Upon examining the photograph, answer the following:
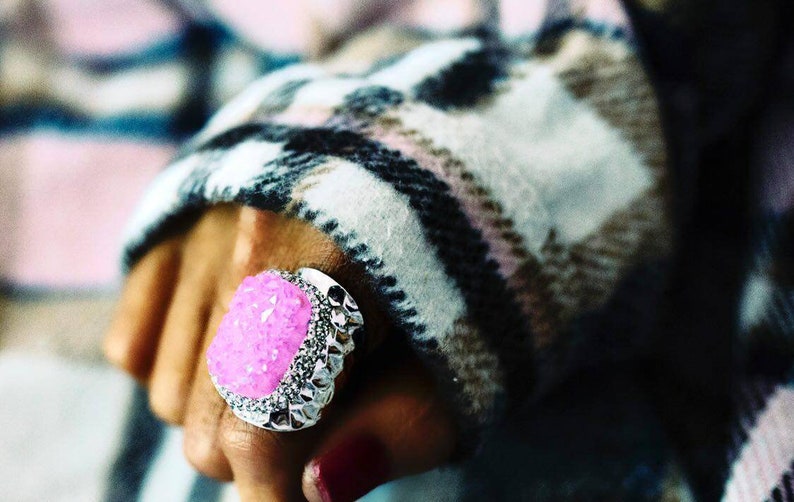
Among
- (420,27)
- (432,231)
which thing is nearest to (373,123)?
(432,231)

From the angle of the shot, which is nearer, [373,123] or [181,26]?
[373,123]

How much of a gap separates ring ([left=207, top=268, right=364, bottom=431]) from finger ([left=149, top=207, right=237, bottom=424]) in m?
0.08

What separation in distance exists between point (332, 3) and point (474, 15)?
4.3 inches

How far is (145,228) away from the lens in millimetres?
386

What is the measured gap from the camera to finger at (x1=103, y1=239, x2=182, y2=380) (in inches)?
14.9

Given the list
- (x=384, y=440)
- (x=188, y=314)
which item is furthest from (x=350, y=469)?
(x=188, y=314)

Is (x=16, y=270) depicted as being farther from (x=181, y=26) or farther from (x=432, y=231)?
(x=432, y=231)

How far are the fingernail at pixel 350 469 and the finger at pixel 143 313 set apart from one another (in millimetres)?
149

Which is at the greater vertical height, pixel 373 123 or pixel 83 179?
pixel 373 123

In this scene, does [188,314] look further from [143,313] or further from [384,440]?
[384,440]

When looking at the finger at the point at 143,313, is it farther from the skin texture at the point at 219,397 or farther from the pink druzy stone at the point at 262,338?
the pink druzy stone at the point at 262,338

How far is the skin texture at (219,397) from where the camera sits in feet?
0.97

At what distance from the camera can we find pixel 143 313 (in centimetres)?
38

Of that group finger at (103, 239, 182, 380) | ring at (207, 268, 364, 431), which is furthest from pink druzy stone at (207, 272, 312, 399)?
finger at (103, 239, 182, 380)
